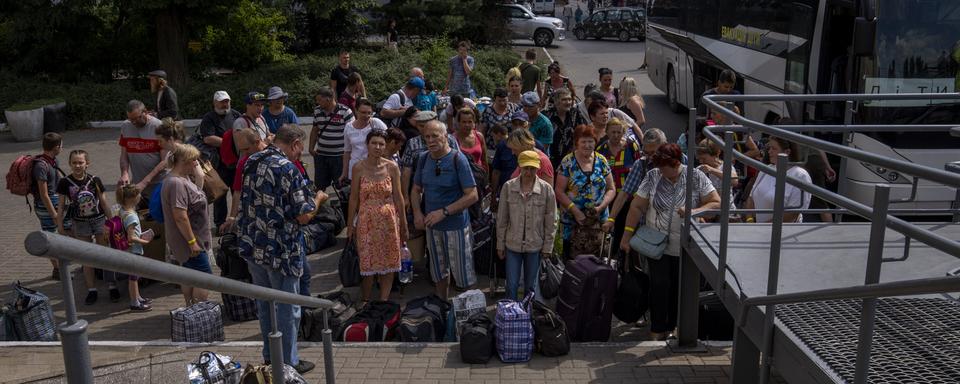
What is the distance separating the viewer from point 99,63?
73.6 ft

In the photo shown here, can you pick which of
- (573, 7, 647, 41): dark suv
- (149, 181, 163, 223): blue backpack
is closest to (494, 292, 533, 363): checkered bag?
(149, 181, 163, 223): blue backpack

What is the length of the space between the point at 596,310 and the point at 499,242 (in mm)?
1115

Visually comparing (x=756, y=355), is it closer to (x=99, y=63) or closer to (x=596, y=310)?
(x=596, y=310)

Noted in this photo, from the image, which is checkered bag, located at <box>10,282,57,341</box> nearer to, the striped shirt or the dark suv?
the striped shirt

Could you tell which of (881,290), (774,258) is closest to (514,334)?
(774,258)

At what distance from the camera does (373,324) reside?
687cm

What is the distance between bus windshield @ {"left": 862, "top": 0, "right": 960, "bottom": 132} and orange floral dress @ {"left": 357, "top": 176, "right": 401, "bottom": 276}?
5.48 m

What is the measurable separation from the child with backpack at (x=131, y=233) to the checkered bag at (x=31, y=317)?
0.87 m

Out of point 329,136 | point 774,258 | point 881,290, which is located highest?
point 881,290

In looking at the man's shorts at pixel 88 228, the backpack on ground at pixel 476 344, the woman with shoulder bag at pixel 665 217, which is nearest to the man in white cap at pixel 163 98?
the man's shorts at pixel 88 228

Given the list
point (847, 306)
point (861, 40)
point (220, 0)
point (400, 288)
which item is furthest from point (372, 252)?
point (220, 0)

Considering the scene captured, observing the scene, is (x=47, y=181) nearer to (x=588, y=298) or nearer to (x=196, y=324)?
(x=196, y=324)

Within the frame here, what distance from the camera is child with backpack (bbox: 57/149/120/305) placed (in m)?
7.91

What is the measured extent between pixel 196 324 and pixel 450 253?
229cm
